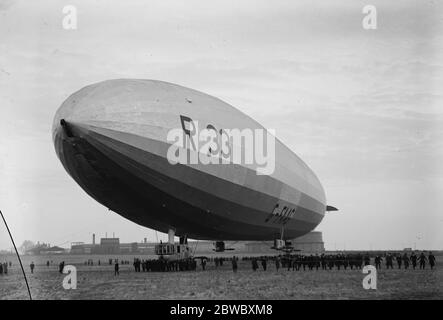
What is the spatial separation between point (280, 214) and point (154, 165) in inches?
498

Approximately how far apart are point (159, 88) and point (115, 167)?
4307 mm

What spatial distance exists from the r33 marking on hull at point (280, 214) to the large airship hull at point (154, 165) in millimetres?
1105

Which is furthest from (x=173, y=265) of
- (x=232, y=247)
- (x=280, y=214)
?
(x=232, y=247)

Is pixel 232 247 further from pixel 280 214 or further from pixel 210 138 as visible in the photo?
pixel 210 138

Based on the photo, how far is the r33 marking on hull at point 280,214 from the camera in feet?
100

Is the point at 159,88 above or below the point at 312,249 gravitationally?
above

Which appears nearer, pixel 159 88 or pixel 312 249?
pixel 159 88

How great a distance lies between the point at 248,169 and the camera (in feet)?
84.2

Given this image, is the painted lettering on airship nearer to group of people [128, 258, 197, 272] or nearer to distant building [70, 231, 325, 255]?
group of people [128, 258, 197, 272]

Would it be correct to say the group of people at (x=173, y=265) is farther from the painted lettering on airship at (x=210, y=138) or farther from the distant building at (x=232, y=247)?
the distant building at (x=232, y=247)

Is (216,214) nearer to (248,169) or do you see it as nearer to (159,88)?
(248,169)

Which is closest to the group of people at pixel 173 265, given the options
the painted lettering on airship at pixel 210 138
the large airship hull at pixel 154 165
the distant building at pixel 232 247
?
the large airship hull at pixel 154 165
